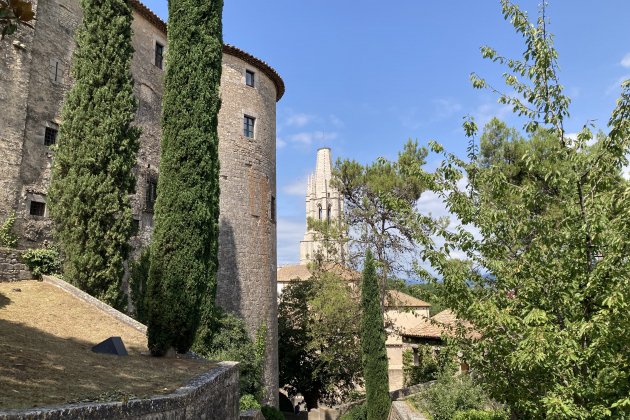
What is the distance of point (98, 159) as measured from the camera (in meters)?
13.3

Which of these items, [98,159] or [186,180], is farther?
[98,159]

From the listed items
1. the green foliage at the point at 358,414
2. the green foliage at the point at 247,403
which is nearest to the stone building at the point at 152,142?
the green foliage at the point at 358,414

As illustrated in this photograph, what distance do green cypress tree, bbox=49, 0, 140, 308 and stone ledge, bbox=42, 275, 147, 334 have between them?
394 millimetres

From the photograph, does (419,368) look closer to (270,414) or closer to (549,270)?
(270,414)

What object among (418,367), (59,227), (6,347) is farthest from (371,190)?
(6,347)

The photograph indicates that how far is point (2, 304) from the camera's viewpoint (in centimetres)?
1016

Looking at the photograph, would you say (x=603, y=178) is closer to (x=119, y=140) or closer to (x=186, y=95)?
(x=186, y=95)

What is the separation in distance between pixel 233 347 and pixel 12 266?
7433mm

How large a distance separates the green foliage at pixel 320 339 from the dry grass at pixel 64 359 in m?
14.8

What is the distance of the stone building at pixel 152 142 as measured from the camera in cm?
1423

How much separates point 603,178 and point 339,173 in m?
20.3

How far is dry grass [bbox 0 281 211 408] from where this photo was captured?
5.49 meters

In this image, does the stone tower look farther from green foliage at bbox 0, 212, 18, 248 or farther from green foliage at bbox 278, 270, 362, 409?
green foliage at bbox 0, 212, 18, 248

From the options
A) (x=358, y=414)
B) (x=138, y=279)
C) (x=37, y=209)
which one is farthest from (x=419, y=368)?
(x=37, y=209)
